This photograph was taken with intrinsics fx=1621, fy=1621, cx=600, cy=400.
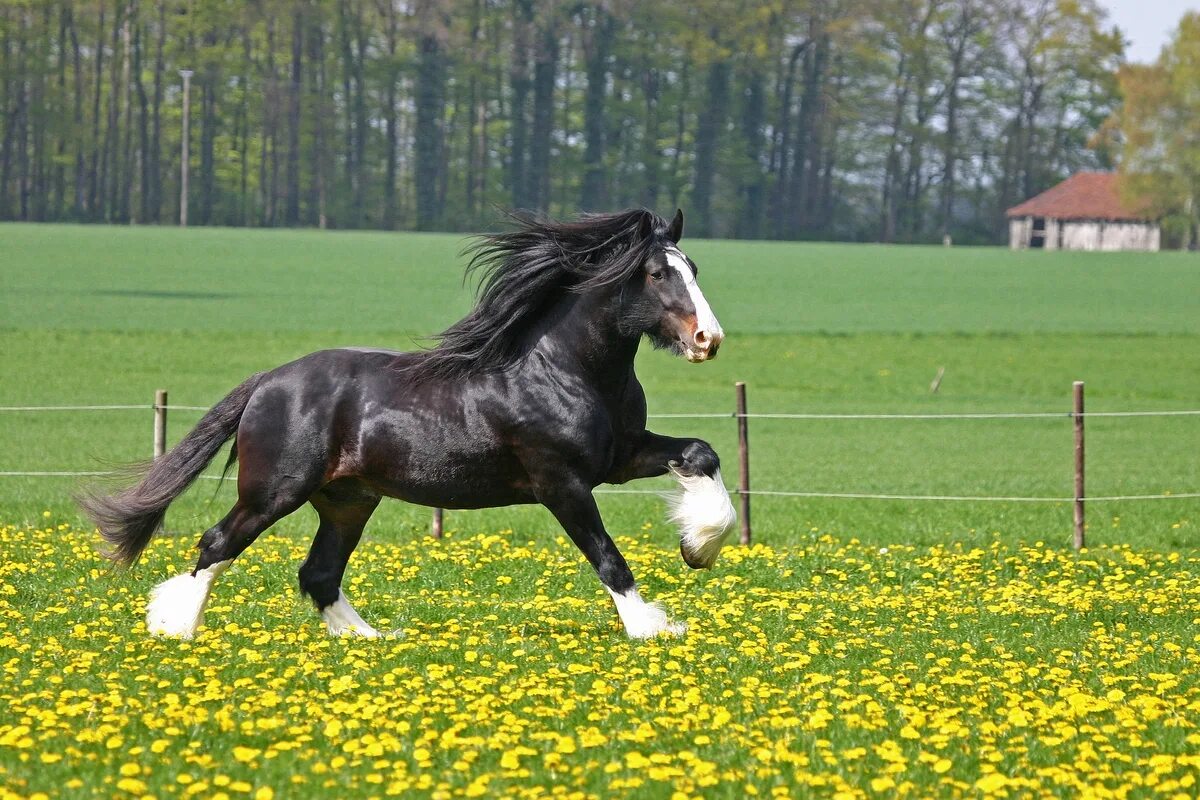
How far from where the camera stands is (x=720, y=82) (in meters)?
104

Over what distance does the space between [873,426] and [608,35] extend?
7753 cm

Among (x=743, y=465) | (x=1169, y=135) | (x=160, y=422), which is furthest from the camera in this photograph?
(x=1169, y=135)

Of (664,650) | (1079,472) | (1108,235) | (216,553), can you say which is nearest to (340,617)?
(216,553)

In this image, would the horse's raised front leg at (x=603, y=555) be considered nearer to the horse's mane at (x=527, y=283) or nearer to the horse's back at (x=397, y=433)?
the horse's back at (x=397, y=433)

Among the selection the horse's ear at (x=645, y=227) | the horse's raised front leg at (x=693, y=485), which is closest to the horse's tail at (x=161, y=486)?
the horse's raised front leg at (x=693, y=485)

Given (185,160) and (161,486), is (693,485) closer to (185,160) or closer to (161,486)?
(161,486)

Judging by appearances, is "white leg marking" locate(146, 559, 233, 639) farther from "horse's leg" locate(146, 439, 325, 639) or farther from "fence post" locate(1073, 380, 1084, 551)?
"fence post" locate(1073, 380, 1084, 551)

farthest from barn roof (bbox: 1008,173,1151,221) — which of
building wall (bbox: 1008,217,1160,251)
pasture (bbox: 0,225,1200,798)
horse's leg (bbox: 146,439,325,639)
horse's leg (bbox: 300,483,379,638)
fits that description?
horse's leg (bbox: 146,439,325,639)

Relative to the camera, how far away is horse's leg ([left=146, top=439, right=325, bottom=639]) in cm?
860

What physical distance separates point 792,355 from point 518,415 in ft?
103

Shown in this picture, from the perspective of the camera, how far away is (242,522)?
28.6ft

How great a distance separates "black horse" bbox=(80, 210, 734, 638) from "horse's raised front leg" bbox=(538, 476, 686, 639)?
10mm

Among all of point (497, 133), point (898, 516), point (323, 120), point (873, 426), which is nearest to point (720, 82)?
point (497, 133)

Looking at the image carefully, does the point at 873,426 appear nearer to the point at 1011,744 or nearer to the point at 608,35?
the point at 1011,744
